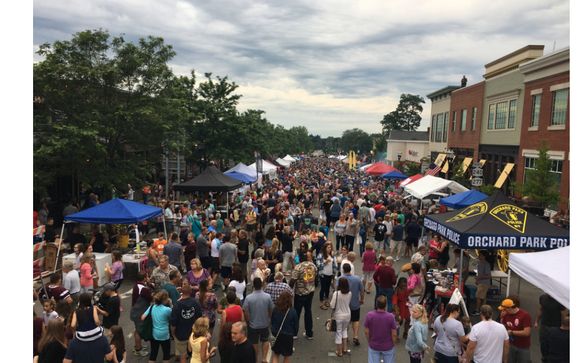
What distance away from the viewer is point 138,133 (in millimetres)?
17969

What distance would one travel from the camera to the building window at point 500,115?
2905cm

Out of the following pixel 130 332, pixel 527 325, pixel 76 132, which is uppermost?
pixel 76 132

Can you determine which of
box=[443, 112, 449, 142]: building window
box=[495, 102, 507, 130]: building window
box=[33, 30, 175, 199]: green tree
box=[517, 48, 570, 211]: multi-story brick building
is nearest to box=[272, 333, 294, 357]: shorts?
box=[33, 30, 175, 199]: green tree

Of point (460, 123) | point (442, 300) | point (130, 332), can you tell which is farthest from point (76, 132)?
point (460, 123)

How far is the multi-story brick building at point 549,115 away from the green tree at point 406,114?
90527 millimetres

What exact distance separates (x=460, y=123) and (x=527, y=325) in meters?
33.5

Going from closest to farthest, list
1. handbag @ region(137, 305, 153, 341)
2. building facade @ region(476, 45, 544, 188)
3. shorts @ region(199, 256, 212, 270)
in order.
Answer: handbag @ region(137, 305, 153, 341)
shorts @ region(199, 256, 212, 270)
building facade @ region(476, 45, 544, 188)

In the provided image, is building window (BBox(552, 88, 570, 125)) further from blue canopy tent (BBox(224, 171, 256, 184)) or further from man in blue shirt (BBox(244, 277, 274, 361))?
man in blue shirt (BBox(244, 277, 274, 361))

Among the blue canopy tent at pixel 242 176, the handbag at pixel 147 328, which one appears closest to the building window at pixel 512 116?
the blue canopy tent at pixel 242 176

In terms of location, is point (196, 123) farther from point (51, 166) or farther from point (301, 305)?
point (301, 305)

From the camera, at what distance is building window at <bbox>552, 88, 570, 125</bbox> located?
21406 millimetres

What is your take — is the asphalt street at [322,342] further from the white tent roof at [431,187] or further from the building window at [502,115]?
the building window at [502,115]

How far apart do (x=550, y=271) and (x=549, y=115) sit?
19.2 metres

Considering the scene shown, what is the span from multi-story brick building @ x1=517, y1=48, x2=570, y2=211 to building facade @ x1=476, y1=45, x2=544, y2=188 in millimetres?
1066
